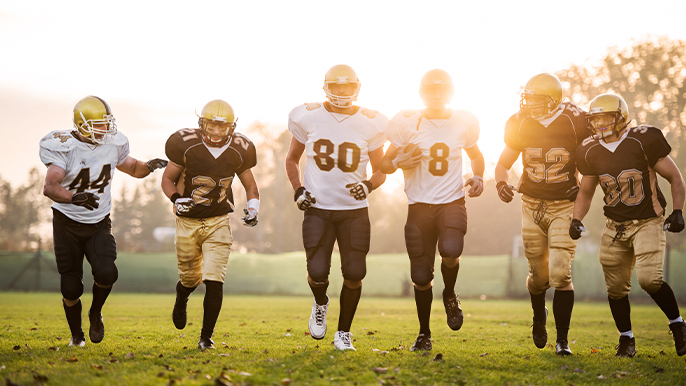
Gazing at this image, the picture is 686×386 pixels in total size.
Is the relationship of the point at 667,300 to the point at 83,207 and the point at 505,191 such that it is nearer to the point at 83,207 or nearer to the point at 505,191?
the point at 505,191

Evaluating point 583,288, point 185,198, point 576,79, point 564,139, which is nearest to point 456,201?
point 564,139

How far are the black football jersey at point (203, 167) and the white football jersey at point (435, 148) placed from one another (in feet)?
5.28

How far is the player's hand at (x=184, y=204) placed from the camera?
5.83 m

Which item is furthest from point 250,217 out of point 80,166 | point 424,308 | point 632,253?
point 632,253

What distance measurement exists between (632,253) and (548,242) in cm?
79

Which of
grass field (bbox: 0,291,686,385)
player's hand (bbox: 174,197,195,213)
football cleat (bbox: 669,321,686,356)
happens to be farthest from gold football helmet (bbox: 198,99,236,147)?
football cleat (bbox: 669,321,686,356)

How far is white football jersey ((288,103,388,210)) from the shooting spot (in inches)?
230

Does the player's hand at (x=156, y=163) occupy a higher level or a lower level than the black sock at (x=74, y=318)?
higher

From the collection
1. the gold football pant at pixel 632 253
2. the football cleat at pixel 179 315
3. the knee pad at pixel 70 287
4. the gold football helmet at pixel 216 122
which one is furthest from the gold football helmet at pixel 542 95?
the knee pad at pixel 70 287

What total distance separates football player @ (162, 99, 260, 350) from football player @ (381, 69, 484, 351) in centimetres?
156

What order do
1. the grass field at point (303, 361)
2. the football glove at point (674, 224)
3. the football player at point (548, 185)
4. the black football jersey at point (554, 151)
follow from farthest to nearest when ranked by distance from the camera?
the black football jersey at point (554, 151) → the football player at point (548, 185) → the football glove at point (674, 224) → the grass field at point (303, 361)

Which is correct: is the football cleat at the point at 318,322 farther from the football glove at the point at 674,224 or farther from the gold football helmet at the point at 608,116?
the football glove at the point at 674,224

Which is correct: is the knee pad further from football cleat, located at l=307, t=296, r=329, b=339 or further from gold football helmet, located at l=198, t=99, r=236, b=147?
football cleat, located at l=307, t=296, r=329, b=339

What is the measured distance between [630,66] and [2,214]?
5826 cm
